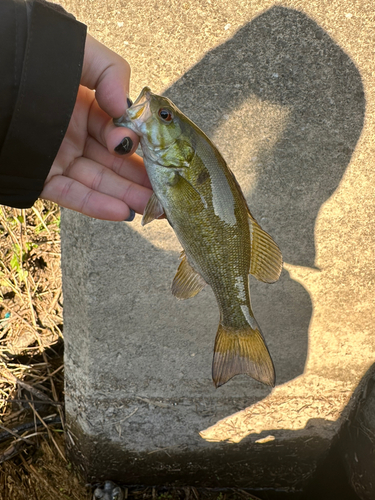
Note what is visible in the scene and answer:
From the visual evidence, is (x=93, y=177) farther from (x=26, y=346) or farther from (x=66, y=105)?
(x=26, y=346)

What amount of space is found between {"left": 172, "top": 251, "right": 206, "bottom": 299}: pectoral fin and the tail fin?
20 cm

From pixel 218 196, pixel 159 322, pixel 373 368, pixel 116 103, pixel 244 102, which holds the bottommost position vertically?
pixel 159 322

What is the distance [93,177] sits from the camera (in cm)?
178

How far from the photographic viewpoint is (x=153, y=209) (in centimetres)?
151

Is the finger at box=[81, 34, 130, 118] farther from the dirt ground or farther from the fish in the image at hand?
the dirt ground

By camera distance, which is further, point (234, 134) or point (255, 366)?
point (234, 134)

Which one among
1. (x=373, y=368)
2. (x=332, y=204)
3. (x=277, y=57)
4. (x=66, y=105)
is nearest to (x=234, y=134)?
(x=277, y=57)

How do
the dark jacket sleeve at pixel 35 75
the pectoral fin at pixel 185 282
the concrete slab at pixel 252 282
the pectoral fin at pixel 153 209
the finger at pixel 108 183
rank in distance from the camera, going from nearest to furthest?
the dark jacket sleeve at pixel 35 75
the pectoral fin at pixel 153 209
the pectoral fin at pixel 185 282
the finger at pixel 108 183
the concrete slab at pixel 252 282

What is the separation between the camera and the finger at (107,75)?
1.53 m

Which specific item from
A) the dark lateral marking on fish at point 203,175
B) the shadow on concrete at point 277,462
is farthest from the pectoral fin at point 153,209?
the shadow on concrete at point 277,462

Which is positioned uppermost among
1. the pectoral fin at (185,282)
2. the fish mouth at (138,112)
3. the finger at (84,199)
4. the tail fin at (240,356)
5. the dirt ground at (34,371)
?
the fish mouth at (138,112)

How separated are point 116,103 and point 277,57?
0.88m

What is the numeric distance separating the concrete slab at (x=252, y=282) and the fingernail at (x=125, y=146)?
2.18 feet

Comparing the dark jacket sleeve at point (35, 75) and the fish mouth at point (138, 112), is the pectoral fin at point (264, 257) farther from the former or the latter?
the dark jacket sleeve at point (35, 75)
